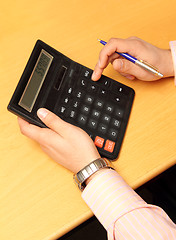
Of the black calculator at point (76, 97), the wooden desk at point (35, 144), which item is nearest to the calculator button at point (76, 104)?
the black calculator at point (76, 97)

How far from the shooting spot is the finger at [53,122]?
433mm

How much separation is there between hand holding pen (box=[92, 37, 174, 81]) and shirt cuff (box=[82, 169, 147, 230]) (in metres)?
0.20

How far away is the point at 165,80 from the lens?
0.57 meters

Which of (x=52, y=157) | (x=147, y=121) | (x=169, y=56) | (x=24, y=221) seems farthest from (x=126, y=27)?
(x=24, y=221)

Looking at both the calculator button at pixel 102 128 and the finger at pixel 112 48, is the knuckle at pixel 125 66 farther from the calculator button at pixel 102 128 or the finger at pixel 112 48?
the calculator button at pixel 102 128

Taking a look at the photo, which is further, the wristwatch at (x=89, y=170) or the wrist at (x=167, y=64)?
the wrist at (x=167, y=64)

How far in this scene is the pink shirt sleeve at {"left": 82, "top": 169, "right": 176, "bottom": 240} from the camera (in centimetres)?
42

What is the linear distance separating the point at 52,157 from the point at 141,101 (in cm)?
22

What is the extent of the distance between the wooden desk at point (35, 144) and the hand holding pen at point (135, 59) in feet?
0.09

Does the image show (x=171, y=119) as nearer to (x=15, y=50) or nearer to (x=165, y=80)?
(x=165, y=80)

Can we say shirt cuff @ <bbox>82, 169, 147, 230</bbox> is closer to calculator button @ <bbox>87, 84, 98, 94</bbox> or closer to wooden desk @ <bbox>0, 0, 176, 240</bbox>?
wooden desk @ <bbox>0, 0, 176, 240</bbox>

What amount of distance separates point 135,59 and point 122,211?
0.97 ft

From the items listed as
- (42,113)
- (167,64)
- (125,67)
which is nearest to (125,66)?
(125,67)

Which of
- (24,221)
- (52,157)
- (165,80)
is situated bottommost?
(24,221)
